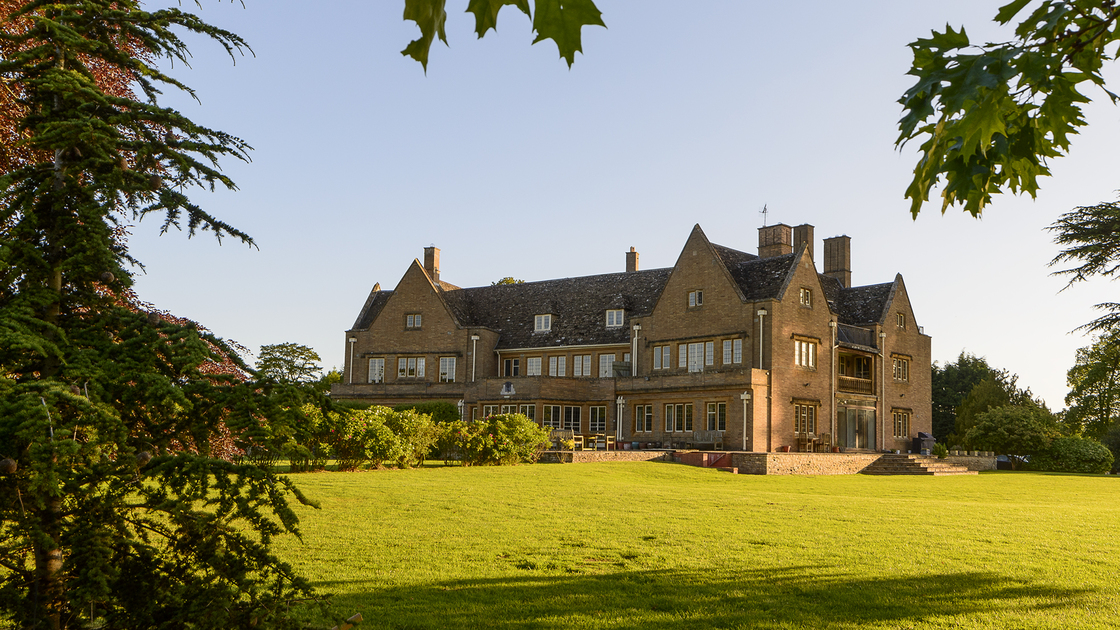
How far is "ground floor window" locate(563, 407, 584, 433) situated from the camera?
A: 43750mm

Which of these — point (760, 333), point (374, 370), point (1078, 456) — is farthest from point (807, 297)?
point (374, 370)

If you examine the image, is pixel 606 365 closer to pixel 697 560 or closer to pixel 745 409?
pixel 745 409

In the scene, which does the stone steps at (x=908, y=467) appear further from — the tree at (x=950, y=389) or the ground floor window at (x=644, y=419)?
the tree at (x=950, y=389)

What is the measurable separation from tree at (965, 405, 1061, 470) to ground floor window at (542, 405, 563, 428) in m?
22.5

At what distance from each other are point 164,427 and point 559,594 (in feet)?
14.3

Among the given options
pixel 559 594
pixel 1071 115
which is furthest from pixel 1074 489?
pixel 1071 115

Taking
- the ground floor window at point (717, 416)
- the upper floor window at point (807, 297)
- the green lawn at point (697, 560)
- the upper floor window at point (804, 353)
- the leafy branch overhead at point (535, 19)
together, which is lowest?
the green lawn at point (697, 560)

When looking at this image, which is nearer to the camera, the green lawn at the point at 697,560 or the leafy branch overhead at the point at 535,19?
the leafy branch overhead at the point at 535,19

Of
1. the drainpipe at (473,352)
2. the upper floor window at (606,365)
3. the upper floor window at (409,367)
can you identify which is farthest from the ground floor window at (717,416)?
the upper floor window at (409,367)

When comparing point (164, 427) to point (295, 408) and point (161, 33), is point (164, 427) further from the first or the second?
point (161, 33)

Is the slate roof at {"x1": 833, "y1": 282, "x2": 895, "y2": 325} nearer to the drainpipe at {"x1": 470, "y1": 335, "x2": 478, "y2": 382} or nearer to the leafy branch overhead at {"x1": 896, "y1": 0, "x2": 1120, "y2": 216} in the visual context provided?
the drainpipe at {"x1": 470, "y1": 335, "x2": 478, "y2": 382}

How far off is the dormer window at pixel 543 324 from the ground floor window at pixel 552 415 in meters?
7.22

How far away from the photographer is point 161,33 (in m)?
5.41

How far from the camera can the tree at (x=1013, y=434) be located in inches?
1743
